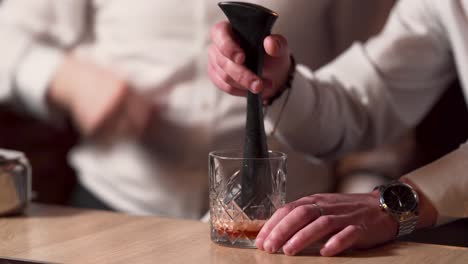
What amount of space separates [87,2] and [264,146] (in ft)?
4.06

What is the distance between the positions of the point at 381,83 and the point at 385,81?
0.02m

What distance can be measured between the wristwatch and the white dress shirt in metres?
0.44

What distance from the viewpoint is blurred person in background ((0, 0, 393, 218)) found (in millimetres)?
2006

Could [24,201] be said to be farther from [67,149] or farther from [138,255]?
[67,149]

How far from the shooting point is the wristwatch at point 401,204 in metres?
1.11

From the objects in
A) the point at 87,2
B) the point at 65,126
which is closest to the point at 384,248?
the point at 87,2

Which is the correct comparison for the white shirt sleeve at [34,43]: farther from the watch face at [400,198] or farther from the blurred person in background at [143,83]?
the watch face at [400,198]

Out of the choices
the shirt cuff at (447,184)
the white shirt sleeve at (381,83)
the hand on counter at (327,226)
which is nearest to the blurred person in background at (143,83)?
the white shirt sleeve at (381,83)

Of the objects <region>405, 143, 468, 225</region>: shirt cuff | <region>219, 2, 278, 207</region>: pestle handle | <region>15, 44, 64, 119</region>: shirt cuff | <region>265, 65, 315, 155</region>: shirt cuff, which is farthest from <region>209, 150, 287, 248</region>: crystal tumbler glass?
<region>15, 44, 64, 119</region>: shirt cuff

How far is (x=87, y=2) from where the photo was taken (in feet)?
7.10

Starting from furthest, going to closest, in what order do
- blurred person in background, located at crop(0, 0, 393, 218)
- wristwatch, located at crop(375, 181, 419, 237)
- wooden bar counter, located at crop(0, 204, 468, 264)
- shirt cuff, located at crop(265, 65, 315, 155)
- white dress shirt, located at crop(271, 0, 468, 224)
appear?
blurred person in background, located at crop(0, 0, 393, 218)
white dress shirt, located at crop(271, 0, 468, 224)
shirt cuff, located at crop(265, 65, 315, 155)
wristwatch, located at crop(375, 181, 419, 237)
wooden bar counter, located at crop(0, 204, 468, 264)

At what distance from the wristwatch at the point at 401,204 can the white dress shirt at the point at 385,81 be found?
17.4 inches

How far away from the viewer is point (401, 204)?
1132mm

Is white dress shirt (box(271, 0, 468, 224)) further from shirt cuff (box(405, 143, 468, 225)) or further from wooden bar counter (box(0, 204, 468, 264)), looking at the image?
wooden bar counter (box(0, 204, 468, 264))
